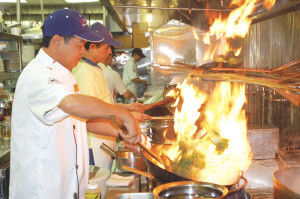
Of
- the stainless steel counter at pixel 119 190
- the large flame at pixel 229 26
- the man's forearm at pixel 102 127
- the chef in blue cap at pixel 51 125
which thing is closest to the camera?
the chef in blue cap at pixel 51 125

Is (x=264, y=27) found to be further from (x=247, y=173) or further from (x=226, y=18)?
(x=247, y=173)

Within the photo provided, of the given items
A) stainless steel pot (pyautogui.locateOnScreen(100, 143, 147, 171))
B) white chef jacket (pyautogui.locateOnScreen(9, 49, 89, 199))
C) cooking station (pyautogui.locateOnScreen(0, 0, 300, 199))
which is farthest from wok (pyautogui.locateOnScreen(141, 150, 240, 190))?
stainless steel pot (pyautogui.locateOnScreen(100, 143, 147, 171))

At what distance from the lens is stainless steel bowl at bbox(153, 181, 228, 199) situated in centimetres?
154

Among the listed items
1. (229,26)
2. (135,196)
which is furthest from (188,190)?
(229,26)

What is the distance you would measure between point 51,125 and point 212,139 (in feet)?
3.77

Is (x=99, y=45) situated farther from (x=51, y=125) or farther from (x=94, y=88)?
(x=51, y=125)

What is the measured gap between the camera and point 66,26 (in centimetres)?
195

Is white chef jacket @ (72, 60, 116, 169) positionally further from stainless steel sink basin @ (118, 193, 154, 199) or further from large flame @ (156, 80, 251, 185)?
stainless steel sink basin @ (118, 193, 154, 199)

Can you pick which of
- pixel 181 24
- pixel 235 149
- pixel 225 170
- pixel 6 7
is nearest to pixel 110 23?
pixel 6 7

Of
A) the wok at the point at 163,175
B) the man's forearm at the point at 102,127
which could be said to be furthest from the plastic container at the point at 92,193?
the man's forearm at the point at 102,127

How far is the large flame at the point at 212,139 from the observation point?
1876 mm

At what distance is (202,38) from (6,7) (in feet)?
23.6

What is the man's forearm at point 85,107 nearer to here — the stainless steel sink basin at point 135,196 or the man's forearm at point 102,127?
the stainless steel sink basin at point 135,196

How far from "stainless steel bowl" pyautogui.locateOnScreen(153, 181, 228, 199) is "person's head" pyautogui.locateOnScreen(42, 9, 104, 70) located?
3.53 feet
